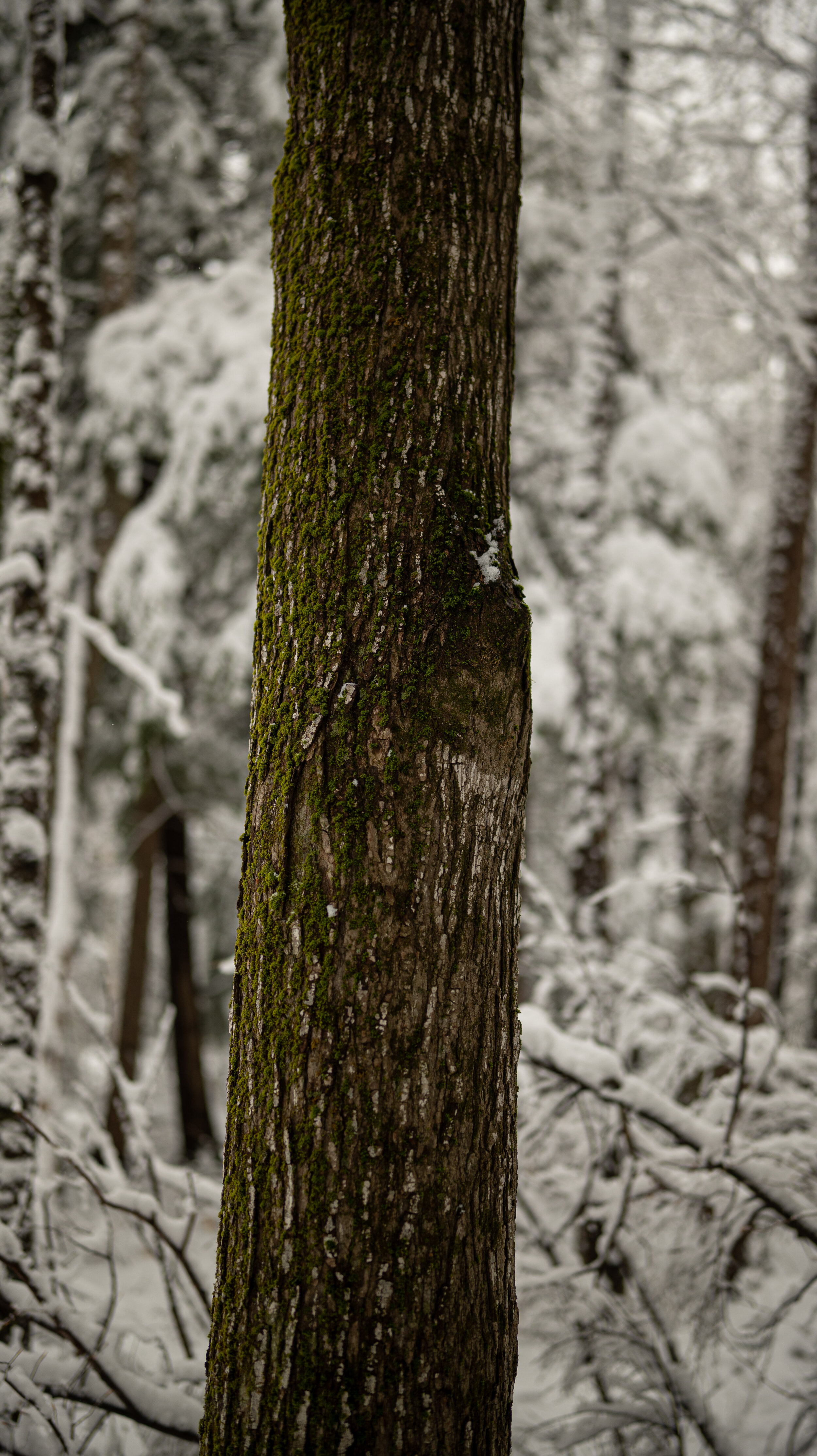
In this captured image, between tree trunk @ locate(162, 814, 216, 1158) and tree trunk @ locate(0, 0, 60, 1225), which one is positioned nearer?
tree trunk @ locate(0, 0, 60, 1225)

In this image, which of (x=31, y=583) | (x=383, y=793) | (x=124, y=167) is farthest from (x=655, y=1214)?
(x=124, y=167)

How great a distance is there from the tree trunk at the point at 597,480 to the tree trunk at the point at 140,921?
4.36m

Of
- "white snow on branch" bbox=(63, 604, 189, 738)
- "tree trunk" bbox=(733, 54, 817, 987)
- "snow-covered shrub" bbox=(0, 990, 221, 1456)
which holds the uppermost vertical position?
"tree trunk" bbox=(733, 54, 817, 987)

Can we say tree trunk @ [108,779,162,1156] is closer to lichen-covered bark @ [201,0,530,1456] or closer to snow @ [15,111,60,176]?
snow @ [15,111,60,176]

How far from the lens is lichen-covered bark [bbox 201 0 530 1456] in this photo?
136 centimetres

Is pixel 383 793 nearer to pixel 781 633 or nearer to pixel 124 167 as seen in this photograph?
pixel 781 633

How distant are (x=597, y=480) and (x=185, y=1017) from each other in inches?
289

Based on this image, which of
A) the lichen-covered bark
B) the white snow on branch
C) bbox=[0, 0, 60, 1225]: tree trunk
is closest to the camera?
the lichen-covered bark

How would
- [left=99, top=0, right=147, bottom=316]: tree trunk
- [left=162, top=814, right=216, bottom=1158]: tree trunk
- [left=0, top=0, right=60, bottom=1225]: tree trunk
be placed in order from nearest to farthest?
[left=0, top=0, right=60, bottom=1225]: tree trunk
[left=99, top=0, right=147, bottom=316]: tree trunk
[left=162, top=814, right=216, bottom=1158]: tree trunk

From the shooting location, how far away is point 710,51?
666 centimetres

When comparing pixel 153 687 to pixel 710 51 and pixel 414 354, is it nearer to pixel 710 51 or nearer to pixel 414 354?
pixel 414 354

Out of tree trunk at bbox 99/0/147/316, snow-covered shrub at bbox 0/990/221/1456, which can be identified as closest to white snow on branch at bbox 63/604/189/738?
snow-covered shrub at bbox 0/990/221/1456

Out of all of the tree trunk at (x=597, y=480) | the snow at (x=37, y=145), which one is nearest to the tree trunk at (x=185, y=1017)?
the tree trunk at (x=597, y=480)

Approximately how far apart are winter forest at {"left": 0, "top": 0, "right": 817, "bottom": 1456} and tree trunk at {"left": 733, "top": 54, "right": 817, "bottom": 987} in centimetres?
5
